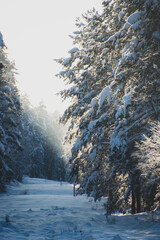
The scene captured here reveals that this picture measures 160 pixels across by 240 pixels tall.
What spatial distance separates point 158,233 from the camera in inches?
214

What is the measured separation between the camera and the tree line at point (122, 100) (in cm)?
523

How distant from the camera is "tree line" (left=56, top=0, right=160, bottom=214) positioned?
17.2ft

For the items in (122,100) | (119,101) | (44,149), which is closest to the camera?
(122,100)

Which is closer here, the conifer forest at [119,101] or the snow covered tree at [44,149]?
the conifer forest at [119,101]

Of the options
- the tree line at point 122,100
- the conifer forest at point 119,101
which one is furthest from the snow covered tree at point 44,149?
the tree line at point 122,100

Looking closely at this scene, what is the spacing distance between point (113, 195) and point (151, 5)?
662 cm

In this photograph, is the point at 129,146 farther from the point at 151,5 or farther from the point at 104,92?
the point at 151,5

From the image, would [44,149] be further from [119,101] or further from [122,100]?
[122,100]

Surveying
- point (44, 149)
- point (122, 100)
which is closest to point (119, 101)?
point (122, 100)

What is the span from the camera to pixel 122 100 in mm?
6031

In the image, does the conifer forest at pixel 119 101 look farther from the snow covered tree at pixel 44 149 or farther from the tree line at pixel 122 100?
the snow covered tree at pixel 44 149

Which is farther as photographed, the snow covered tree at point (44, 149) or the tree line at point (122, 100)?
the snow covered tree at point (44, 149)

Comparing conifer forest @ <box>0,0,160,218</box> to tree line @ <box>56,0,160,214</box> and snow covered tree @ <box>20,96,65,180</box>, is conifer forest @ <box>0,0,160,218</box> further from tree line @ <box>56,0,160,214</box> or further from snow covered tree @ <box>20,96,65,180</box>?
snow covered tree @ <box>20,96,65,180</box>

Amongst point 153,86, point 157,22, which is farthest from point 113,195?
point 157,22
